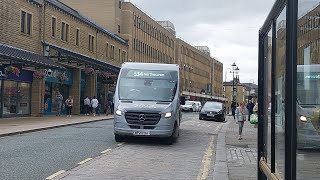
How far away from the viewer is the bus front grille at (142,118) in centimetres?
1474

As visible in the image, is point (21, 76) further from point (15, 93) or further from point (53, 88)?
point (53, 88)

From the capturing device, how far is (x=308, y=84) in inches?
122

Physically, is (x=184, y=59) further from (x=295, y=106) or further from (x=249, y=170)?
(x=295, y=106)

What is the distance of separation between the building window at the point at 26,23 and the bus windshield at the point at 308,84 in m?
27.4

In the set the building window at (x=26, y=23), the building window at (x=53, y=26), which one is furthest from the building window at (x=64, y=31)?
the building window at (x=26, y=23)

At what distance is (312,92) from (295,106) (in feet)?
0.47

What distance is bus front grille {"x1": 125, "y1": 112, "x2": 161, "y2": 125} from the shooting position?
14742mm

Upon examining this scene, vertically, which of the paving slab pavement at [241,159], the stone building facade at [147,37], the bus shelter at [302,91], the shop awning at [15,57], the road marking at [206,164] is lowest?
the road marking at [206,164]

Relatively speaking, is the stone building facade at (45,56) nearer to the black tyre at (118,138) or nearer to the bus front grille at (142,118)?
the black tyre at (118,138)

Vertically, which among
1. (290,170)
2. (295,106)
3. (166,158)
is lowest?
(166,158)

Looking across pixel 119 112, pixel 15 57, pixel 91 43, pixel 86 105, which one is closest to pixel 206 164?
pixel 119 112

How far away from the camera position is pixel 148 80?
16.2 meters

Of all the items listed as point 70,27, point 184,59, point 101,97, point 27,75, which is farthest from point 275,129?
point 184,59

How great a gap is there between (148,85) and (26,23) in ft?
52.5
